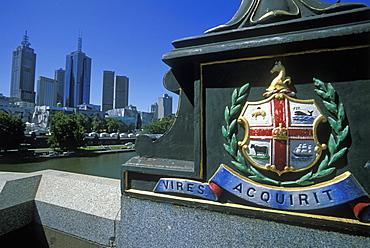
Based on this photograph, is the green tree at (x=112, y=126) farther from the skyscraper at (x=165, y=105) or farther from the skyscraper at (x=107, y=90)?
the skyscraper at (x=107, y=90)

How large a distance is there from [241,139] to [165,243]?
179 cm

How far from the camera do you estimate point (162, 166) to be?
2.89 metres

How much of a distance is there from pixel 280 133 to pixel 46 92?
165 metres

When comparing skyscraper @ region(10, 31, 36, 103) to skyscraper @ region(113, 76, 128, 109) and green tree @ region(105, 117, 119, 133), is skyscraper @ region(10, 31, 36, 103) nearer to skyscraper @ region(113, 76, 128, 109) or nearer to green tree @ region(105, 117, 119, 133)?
skyscraper @ region(113, 76, 128, 109)

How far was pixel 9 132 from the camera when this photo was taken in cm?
2864

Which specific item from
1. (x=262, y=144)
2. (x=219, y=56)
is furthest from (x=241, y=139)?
(x=219, y=56)

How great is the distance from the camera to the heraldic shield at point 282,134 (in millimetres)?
2209

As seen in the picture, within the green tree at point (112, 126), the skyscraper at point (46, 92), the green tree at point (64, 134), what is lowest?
the green tree at point (64, 134)

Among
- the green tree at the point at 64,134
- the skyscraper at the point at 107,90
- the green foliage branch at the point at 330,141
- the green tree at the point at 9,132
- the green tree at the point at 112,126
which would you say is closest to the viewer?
the green foliage branch at the point at 330,141

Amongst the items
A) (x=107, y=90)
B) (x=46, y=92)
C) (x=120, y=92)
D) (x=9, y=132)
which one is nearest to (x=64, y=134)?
(x=9, y=132)

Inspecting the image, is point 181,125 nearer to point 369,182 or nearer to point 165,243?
point 165,243

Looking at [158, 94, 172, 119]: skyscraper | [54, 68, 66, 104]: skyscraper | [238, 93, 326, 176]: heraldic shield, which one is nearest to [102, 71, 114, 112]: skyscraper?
[54, 68, 66, 104]: skyscraper

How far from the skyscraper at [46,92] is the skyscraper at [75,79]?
723cm

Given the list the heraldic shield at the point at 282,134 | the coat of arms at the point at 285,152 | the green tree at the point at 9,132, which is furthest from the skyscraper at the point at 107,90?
the heraldic shield at the point at 282,134
